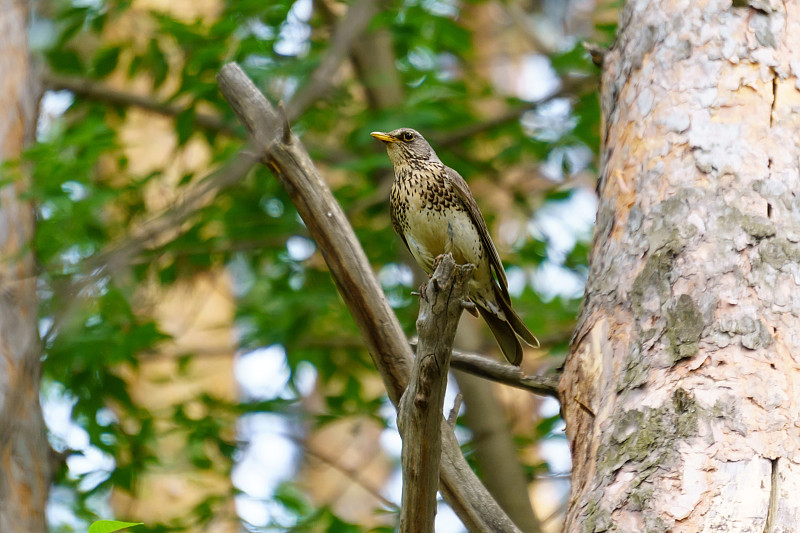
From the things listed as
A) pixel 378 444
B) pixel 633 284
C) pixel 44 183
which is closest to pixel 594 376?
pixel 633 284

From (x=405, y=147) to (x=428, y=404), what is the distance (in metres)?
2.60

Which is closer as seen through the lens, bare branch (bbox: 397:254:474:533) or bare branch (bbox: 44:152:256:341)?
bare branch (bbox: 44:152:256:341)

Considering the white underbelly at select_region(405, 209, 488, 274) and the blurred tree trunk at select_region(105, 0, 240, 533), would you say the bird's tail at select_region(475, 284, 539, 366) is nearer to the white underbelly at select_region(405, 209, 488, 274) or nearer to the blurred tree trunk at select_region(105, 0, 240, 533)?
the white underbelly at select_region(405, 209, 488, 274)

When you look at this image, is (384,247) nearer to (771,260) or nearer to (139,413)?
(139,413)

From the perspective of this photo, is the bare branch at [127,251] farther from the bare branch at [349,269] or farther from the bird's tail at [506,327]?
the bird's tail at [506,327]

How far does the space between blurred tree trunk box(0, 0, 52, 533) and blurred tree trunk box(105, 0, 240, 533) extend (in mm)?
699

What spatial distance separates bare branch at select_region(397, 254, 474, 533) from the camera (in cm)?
233

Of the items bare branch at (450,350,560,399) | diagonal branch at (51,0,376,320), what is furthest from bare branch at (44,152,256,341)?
bare branch at (450,350,560,399)

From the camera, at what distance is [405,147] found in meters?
4.75

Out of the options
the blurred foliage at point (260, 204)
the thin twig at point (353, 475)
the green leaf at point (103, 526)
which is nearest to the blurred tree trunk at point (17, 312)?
the blurred foliage at point (260, 204)

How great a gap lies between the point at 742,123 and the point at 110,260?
7.18 feet

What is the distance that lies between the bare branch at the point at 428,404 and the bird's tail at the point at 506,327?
182 cm

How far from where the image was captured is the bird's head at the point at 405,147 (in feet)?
15.5

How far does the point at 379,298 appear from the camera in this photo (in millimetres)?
2961
